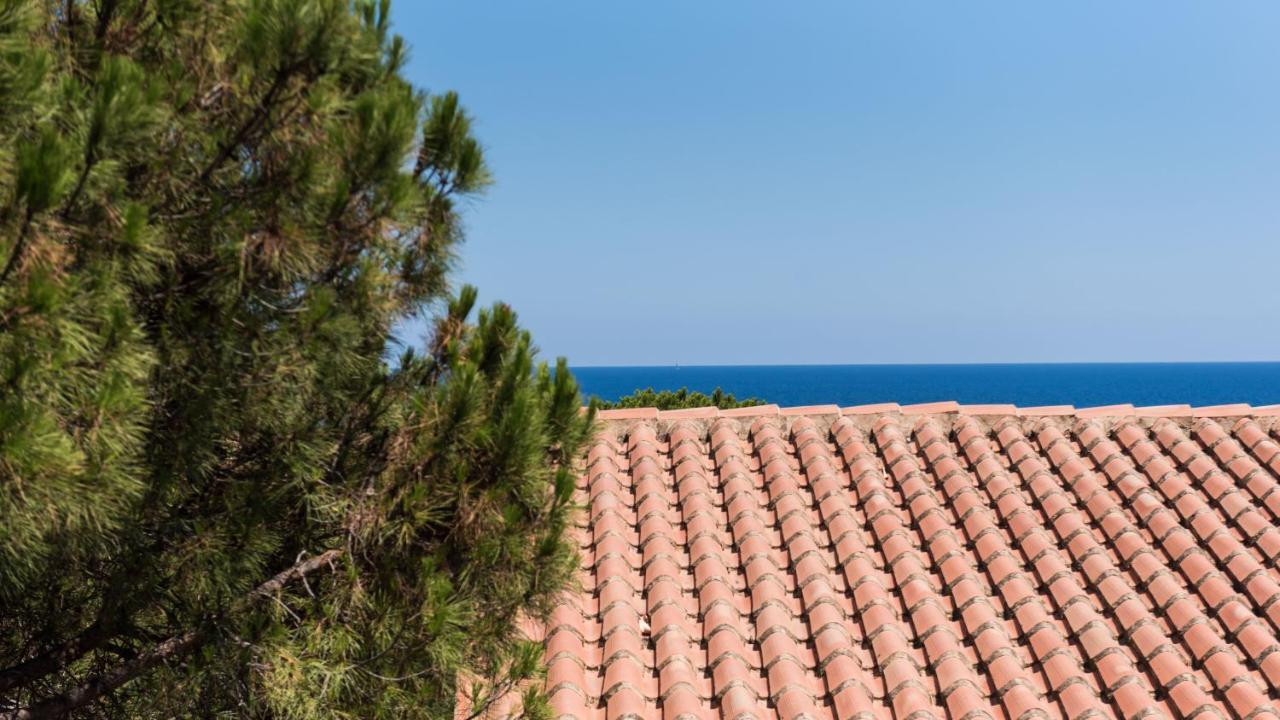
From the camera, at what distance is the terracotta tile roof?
17.3ft

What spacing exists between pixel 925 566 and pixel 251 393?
4888mm

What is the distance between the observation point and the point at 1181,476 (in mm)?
7359

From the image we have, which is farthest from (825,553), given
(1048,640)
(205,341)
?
(205,341)

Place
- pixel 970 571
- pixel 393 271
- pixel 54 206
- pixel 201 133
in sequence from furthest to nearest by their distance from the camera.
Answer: pixel 970 571, pixel 393 271, pixel 201 133, pixel 54 206

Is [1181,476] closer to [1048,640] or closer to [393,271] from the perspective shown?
[1048,640]

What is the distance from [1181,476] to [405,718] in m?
6.61

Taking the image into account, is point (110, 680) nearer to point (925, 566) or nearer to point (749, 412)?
point (925, 566)

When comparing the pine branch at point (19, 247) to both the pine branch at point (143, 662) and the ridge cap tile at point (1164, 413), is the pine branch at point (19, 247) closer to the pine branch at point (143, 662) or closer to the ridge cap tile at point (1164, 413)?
the pine branch at point (143, 662)

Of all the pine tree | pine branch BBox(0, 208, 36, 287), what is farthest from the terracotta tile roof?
pine branch BBox(0, 208, 36, 287)

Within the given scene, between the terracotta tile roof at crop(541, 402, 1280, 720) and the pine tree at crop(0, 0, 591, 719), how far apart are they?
4.14ft

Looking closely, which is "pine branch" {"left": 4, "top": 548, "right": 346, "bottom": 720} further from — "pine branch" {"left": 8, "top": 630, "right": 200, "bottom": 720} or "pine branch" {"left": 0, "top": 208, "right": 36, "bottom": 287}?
"pine branch" {"left": 0, "top": 208, "right": 36, "bottom": 287}

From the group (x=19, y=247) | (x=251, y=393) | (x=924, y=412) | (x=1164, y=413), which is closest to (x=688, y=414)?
(x=924, y=412)

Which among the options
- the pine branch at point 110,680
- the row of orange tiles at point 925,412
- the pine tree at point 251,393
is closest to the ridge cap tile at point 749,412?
the row of orange tiles at point 925,412

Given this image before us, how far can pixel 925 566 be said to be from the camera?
255 inches
